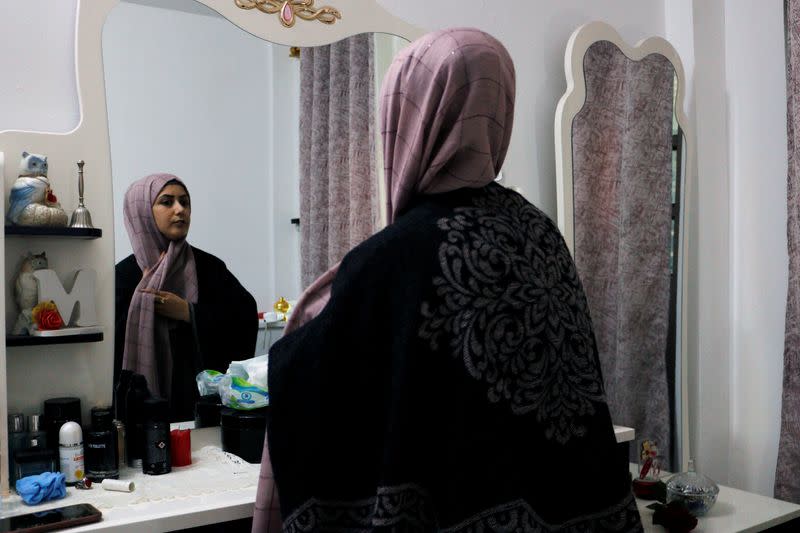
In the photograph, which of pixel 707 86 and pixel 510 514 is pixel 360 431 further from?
pixel 707 86

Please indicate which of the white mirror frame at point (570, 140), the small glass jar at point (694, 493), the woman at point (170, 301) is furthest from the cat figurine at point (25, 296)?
the small glass jar at point (694, 493)

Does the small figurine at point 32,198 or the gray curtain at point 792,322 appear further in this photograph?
the gray curtain at point 792,322

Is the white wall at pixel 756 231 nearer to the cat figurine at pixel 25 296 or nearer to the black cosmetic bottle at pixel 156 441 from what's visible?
the black cosmetic bottle at pixel 156 441

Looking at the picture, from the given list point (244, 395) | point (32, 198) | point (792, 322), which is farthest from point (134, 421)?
point (792, 322)

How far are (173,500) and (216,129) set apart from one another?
2.37 ft

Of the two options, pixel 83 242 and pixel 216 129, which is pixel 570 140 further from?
pixel 83 242

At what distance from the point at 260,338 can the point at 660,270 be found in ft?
3.88

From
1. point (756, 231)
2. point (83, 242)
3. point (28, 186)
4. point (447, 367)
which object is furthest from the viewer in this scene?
point (756, 231)

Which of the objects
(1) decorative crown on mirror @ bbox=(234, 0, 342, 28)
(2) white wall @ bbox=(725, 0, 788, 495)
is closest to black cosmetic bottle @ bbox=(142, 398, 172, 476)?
(1) decorative crown on mirror @ bbox=(234, 0, 342, 28)

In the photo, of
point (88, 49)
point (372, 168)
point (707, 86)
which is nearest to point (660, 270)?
point (707, 86)

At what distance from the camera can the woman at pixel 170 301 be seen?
1.51m

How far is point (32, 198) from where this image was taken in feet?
4.48

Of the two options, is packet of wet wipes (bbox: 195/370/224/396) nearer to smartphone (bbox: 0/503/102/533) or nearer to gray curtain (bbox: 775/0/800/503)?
smartphone (bbox: 0/503/102/533)

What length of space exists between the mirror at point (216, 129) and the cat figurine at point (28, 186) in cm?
14
